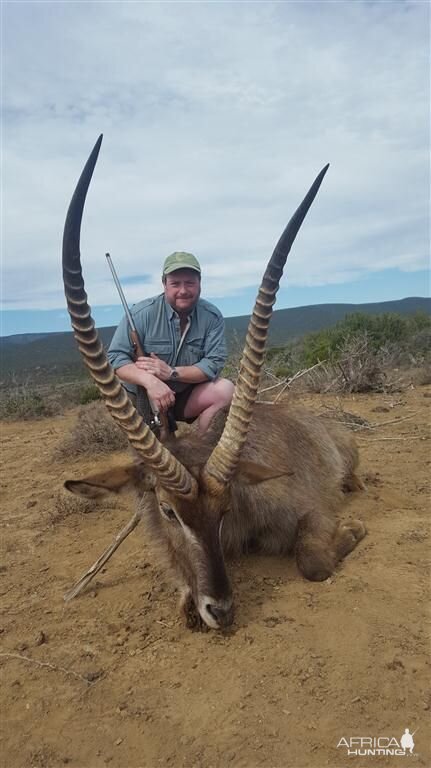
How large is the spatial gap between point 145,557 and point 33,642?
147cm

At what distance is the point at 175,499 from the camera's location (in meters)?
3.81

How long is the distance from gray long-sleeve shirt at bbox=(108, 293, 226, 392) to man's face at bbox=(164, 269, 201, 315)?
0.15 meters

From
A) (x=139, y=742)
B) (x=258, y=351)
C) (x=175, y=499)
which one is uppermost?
(x=258, y=351)

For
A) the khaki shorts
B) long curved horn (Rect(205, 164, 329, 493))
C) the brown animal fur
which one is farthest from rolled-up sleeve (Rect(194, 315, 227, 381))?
long curved horn (Rect(205, 164, 329, 493))

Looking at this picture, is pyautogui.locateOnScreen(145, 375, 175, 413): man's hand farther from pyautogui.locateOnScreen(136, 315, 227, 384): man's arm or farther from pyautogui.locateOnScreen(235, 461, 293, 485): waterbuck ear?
pyautogui.locateOnScreen(235, 461, 293, 485): waterbuck ear

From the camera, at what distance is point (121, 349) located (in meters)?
5.93

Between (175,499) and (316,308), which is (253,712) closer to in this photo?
(175,499)

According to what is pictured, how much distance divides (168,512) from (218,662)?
3.44ft

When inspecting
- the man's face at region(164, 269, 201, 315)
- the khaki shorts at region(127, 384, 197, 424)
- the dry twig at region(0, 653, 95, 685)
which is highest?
the man's face at region(164, 269, 201, 315)

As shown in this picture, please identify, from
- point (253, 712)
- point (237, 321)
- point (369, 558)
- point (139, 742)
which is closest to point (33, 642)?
point (139, 742)

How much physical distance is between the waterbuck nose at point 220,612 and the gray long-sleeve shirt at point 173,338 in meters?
2.84

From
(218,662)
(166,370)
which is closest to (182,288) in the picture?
(166,370)

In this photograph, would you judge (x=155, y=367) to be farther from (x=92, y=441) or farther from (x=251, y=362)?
(x=92, y=441)

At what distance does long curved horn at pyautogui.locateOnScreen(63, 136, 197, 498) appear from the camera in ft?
10.8
